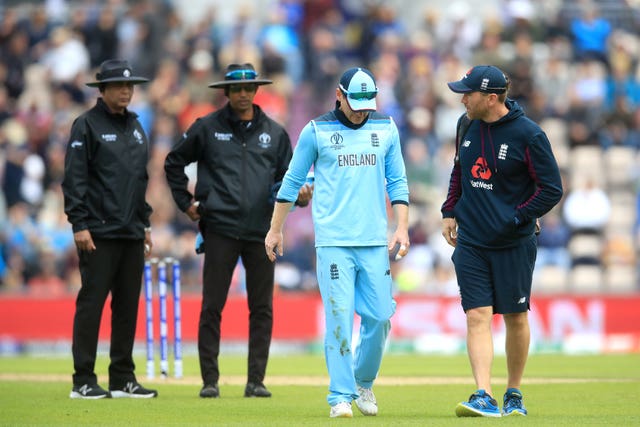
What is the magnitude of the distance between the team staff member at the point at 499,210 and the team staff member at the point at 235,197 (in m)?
2.52

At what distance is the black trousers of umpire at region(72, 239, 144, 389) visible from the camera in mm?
13023

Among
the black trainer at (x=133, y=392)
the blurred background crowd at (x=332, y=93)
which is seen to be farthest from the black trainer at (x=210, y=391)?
the blurred background crowd at (x=332, y=93)

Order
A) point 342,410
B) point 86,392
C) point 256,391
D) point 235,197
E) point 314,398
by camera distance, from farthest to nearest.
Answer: point 235,197 → point 256,391 → point 314,398 → point 86,392 → point 342,410

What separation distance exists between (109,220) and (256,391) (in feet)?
6.96

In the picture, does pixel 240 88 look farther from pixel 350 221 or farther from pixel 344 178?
pixel 350 221

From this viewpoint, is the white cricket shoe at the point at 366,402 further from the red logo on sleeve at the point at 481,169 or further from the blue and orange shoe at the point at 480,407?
the red logo on sleeve at the point at 481,169

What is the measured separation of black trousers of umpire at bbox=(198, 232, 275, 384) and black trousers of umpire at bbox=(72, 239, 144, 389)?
2.22 feet

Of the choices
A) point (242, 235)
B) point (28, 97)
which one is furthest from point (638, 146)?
point (242, 235)

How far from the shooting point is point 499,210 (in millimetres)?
11000

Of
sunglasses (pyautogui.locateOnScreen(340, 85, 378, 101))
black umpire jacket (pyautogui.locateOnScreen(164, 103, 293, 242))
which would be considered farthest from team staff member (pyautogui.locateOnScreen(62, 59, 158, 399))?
sunglasses (pyautogui.locateOnScreen(340, 85, 378, 101))

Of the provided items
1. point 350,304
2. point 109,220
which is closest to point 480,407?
point 350,304

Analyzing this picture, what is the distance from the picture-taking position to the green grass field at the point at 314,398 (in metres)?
10.7

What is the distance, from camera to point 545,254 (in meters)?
25.1

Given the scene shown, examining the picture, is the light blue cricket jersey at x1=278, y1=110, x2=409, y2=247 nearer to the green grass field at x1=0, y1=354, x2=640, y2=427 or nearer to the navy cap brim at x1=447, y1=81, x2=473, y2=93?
the navy cap brim at x1=447, y1=81, x2=473, y2=93
